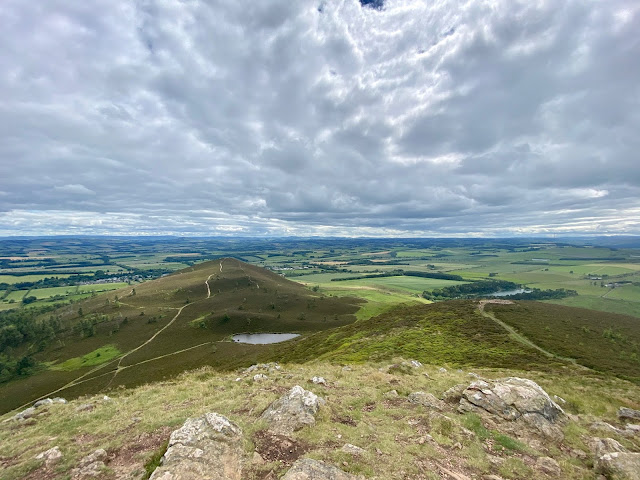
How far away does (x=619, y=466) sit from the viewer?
50.7ft

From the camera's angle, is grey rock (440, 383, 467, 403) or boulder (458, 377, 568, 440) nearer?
boulder (458, 377, 568, 440)

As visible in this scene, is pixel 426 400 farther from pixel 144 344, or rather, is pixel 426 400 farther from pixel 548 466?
pixel 144 344

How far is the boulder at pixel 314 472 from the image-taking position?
43.1ft

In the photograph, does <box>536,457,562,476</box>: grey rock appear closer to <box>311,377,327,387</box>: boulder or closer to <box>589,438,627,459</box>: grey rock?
<box>589,438,627,459</box>: grey rock

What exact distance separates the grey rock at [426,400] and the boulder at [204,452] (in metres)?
16.6

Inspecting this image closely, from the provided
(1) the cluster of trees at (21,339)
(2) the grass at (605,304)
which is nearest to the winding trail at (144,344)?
(1) the cluster of trees at (21,339)

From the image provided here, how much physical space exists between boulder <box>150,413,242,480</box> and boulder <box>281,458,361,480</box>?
2.92m

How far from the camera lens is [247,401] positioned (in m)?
24.3

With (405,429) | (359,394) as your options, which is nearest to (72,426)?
(359,394)

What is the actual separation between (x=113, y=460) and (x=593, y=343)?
8914cm

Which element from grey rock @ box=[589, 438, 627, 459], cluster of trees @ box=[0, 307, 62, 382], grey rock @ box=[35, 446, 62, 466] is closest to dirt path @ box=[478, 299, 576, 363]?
grey rock @ box=[589, 438, 627, 459]

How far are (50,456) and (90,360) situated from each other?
129746 mm

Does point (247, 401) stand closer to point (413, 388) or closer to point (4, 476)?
point (4, 476)

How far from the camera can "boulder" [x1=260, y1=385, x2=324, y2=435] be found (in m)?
18.8
